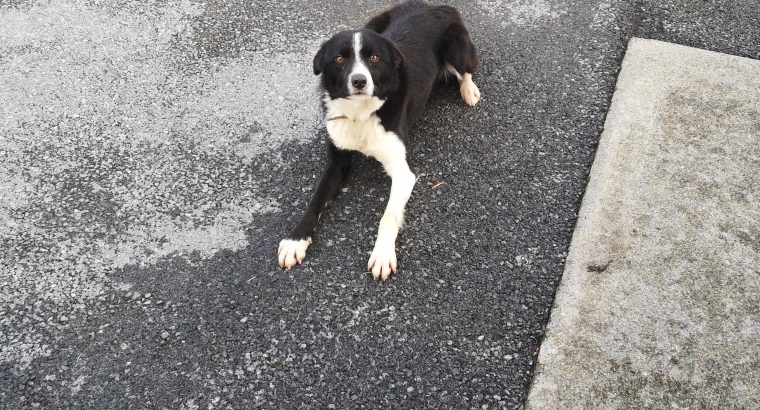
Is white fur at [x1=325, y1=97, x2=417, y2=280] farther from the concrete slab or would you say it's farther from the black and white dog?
the concrete slab

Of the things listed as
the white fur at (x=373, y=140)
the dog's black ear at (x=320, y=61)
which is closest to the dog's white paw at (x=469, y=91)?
the white fur at (x=373, y=140)

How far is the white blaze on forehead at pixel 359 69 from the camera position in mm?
3031

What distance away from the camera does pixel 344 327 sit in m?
2.76

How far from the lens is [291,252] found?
3.01 metres

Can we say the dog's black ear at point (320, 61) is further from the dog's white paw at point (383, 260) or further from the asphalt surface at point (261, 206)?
the dog's white paw at point (383, 260)

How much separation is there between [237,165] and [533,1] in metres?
2.74

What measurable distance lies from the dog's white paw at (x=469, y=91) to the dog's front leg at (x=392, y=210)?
783mm

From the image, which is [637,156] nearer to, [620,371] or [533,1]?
[620,371]

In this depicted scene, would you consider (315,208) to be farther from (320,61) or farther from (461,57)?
(461,57)

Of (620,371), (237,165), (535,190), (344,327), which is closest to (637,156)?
(535,190)

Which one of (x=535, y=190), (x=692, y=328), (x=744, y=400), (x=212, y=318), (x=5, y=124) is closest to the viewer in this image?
(x=744, y=400)

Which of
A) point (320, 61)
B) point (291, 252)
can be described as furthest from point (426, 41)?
point (291, 252)

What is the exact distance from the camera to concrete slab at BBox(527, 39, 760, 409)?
2463mm

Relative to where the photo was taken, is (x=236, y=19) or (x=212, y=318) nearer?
(x=212, y=318)
